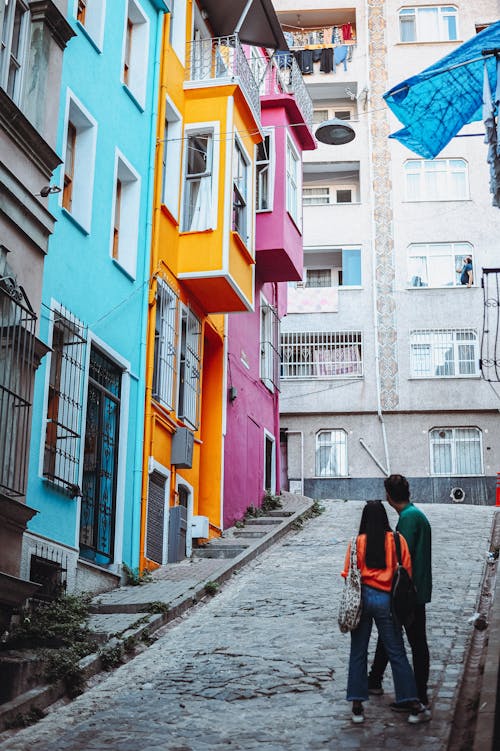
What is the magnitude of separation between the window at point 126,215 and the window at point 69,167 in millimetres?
994

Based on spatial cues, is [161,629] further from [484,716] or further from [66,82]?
[66,82]

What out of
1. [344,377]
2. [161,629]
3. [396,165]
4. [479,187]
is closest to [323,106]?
[396,165]

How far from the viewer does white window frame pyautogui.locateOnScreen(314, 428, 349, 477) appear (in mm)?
34438

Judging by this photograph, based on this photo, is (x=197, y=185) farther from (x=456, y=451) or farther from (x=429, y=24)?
(x=429, y=24)

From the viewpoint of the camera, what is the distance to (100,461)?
15.2 m

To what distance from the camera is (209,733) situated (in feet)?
27.5

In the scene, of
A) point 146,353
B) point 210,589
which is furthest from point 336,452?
point 210,589

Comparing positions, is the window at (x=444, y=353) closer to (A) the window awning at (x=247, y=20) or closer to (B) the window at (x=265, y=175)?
(B) the window at (x=265, y=175)

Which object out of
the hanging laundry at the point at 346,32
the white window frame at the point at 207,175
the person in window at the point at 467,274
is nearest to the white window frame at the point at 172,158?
the white window frame at the point at 207,175

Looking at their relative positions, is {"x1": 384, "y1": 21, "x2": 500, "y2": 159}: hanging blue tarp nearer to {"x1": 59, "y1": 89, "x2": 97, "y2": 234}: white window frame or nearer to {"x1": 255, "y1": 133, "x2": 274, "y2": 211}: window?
{"x1": 59, "y1": 89, "x2": 97, "y2": 234}: white window frame

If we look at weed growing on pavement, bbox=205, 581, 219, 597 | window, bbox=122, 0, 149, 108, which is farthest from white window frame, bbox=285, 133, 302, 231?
weed growing on pavement, bbox=205, 581, 219, 597

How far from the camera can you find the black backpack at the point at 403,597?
A: 841 cm

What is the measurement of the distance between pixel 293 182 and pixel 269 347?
3.75 meters

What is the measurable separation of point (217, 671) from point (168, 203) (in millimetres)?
9904
